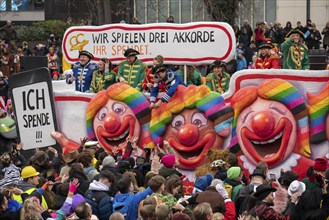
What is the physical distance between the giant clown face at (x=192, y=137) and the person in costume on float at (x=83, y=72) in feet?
8.03

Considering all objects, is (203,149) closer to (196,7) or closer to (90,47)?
(90,47)

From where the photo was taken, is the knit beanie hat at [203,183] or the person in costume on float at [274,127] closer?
the knit beanie hat at [203,183]

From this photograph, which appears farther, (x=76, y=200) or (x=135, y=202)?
(x=135, y=202)

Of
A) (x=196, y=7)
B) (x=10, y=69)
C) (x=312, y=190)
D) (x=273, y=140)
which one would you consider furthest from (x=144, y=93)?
(x=196, y=7)

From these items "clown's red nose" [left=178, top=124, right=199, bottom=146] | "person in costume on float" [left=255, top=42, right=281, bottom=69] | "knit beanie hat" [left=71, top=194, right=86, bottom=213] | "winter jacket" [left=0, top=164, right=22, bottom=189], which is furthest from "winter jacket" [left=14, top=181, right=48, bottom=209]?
"person in costume on float" [left=255, top=42, right=281, bottom=69]

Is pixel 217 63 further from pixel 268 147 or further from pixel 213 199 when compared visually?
pixel 213 199

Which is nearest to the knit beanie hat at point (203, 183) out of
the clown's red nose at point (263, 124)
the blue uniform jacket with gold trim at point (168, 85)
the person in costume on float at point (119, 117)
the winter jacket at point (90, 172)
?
the winter jacket at point (90, 172)

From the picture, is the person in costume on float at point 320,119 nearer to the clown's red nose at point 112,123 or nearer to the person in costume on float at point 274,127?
the person in costume on float at point 274,127

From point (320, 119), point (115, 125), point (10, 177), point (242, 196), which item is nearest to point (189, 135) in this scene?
point (115, 125)

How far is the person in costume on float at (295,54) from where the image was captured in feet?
69.8

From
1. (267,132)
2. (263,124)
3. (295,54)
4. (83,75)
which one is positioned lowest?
(267,132)

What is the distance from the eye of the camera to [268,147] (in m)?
19.8

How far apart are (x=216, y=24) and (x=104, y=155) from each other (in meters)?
4.21

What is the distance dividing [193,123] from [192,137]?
0.88 ft
